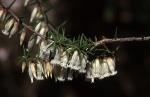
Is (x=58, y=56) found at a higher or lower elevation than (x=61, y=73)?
higher

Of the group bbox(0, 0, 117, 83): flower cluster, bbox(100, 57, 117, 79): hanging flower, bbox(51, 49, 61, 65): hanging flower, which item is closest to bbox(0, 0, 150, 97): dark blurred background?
bbox(0, 0, 117, 83): flower cluster

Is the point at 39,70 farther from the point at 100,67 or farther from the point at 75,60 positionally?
the point at 100,67

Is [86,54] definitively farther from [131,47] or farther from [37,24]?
[131,47]

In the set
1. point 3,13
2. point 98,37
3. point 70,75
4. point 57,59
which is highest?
point 98,37

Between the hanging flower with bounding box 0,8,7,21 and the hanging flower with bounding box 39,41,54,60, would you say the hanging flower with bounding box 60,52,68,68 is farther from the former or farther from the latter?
the hanging flower with bounding box 0,8,7,21

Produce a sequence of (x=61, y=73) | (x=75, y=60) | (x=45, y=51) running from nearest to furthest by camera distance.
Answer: (x=75, y=60) < (x=45, y=51) < (x=61, y=73)

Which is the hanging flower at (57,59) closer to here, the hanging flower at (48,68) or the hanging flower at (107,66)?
the hanging flower at (48,68)

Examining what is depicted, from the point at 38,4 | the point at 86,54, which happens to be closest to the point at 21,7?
the point at 38,4

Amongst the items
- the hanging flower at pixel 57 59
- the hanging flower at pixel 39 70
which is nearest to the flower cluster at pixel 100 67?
the hanging flower at pixel 57 59

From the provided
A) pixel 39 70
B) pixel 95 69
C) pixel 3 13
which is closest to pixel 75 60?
pixel 95 69

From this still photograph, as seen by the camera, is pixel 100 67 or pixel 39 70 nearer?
pixel 100 67
